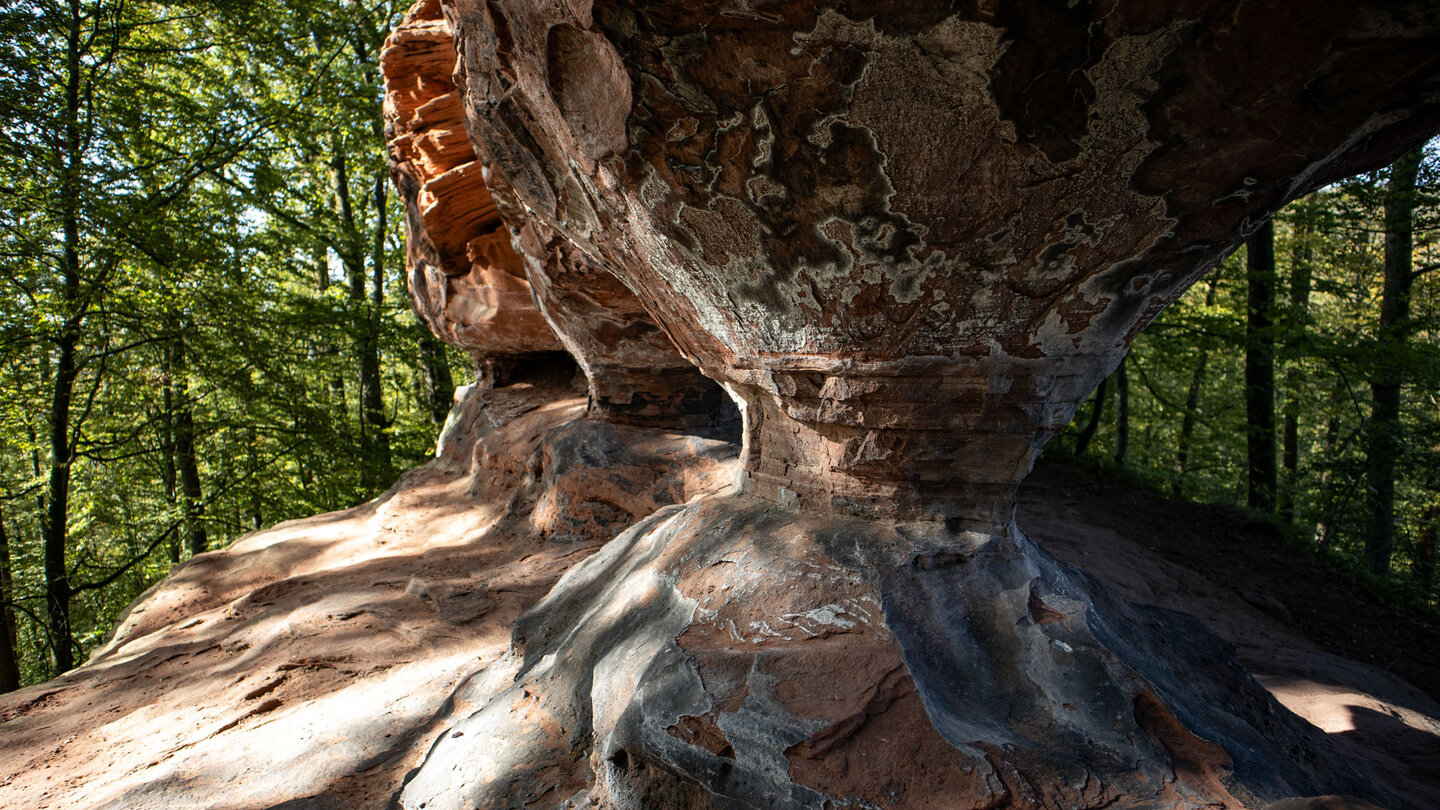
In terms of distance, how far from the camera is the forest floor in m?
2.89

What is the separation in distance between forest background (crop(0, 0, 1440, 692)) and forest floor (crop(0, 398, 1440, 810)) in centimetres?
150

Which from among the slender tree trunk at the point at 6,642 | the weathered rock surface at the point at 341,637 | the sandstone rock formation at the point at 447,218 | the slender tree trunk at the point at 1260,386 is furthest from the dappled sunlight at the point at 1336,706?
the slender tree trunk at the point at 6,642

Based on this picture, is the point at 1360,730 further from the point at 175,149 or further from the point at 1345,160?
the point at 175,149

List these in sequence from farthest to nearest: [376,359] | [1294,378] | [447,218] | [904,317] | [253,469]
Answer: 1. [376,359]
2. [253,469]
3. [1294,378]
4. [447,218]
5. [904,317]

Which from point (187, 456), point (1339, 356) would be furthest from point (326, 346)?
point (1339, 356)

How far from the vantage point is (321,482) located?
9812 millimetres

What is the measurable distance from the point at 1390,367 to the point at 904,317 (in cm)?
749

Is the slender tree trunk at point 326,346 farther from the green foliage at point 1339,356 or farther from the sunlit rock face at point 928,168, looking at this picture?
the green foliage at point 1339,356

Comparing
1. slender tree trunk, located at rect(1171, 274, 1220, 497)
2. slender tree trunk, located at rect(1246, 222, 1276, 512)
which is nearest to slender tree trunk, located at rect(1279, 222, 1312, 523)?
slender tree trunk, located at rect(1246, 222, 1276, 512)

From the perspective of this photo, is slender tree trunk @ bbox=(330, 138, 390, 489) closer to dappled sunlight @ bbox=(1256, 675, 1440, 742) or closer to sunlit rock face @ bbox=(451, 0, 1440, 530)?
sunlit rock face @ bbox=(451, 0, 1440, 530)

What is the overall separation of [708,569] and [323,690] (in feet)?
7.52

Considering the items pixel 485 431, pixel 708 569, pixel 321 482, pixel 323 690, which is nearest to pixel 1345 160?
pixel 708 569

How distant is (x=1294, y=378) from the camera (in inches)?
359

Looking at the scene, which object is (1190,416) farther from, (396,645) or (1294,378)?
(396,645)
